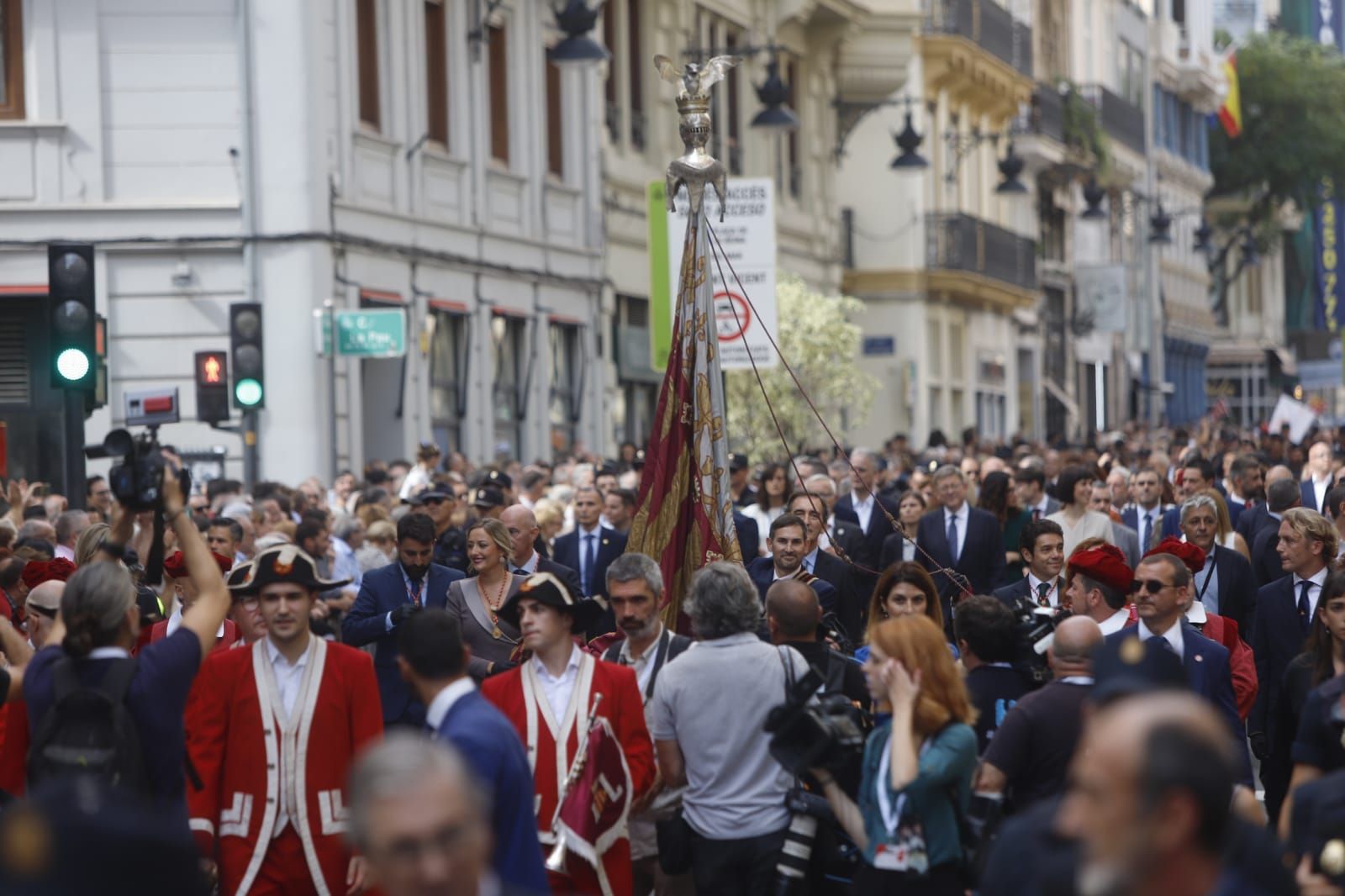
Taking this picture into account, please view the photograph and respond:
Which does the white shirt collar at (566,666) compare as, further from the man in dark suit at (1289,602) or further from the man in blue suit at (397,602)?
the man in dark suit at (1289,602)

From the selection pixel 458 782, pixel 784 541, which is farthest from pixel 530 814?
pixel 784 541

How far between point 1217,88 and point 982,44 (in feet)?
97.3

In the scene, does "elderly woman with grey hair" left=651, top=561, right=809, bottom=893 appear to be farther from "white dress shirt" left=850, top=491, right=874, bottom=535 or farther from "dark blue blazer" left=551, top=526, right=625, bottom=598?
"white dress shirt" left=850, top=491, right=874, bottom=535

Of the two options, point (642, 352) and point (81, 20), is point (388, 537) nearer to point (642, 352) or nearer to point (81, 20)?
point (81, 20)

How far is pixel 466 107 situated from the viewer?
1101 inches

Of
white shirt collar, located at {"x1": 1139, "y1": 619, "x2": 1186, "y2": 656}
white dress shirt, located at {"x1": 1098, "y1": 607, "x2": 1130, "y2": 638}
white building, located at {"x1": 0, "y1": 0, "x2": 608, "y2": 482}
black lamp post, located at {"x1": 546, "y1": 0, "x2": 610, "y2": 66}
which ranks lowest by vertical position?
white shirt collar, located at {"x1": 1139, "y1": 619, "x2": 1186, "y2": 656}

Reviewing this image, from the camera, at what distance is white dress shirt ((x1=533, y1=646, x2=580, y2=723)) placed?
8.02 m

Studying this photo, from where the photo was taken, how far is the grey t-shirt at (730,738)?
26.2 ft

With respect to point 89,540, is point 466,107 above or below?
above

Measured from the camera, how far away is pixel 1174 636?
9469mm

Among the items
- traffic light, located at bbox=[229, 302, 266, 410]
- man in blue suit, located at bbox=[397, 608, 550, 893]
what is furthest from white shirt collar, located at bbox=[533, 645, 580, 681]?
traffic light, located at bbox=[229, 302, 266, 410]

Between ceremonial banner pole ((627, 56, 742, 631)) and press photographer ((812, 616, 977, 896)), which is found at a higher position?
ceremonial banner pole ((627, 56, 742, 631))

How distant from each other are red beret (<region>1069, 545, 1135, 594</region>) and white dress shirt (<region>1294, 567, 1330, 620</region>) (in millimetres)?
1977

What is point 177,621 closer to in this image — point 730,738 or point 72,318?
point 730,738
